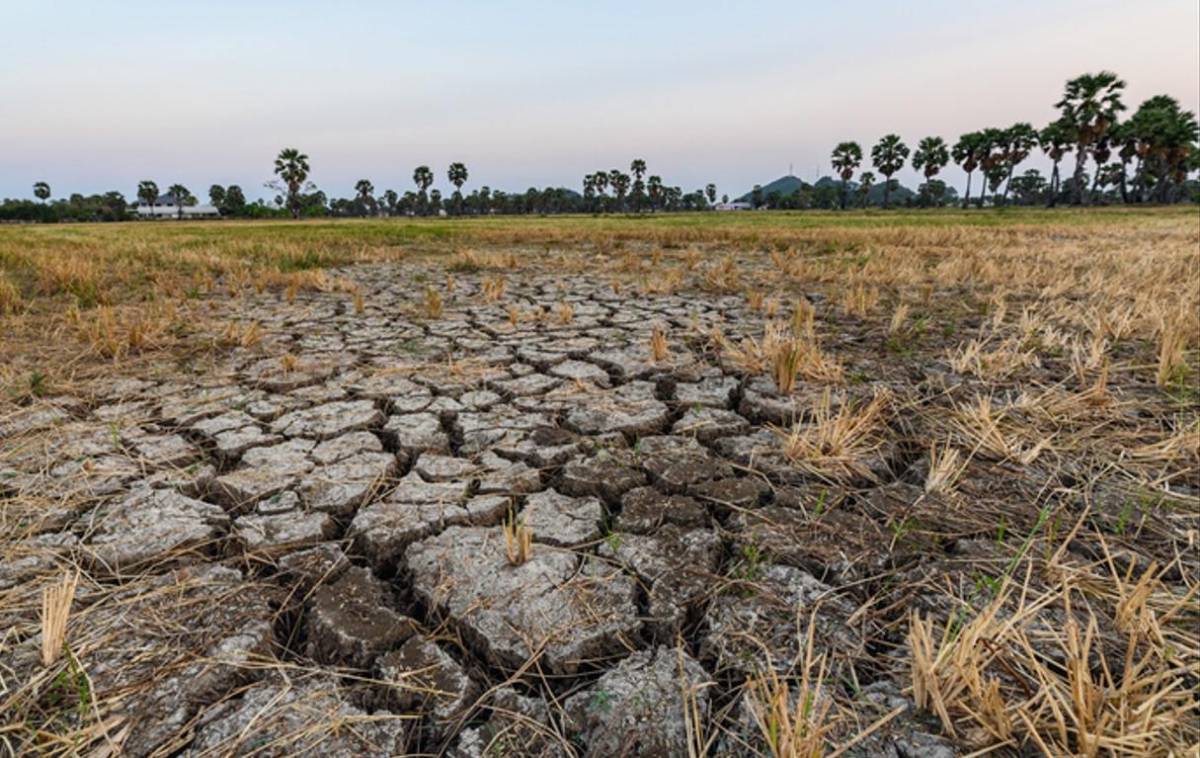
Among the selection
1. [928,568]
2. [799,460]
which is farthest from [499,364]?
[928,568]

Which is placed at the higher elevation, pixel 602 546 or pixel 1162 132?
pixel 1162 132

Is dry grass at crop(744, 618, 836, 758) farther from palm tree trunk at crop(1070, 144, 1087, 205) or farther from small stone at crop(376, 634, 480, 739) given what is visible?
palm tree trunk at crop(1070, 144, 1087, 205)

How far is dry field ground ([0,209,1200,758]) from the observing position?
3.63 feet

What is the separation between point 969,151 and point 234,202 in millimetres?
87980

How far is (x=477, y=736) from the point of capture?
112cm

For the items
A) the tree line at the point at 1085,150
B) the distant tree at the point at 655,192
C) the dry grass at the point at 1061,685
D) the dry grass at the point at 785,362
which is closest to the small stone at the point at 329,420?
the dry grass at the point at 785,362

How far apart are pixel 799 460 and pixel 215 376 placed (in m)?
3.03

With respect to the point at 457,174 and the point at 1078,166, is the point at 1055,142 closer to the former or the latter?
the point at 1078,166

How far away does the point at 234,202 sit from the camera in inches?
2916

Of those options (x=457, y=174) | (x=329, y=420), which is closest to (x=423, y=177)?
(x=457, y=174)

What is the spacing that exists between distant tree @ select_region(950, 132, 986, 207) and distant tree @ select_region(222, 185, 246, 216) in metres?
82.9

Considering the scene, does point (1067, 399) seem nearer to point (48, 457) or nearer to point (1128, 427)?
point (1128, 427)

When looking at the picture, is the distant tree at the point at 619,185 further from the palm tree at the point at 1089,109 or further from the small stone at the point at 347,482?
the small stone at the point at 347,482

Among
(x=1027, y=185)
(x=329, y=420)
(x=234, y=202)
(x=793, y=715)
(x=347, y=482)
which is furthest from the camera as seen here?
(x=1027, y=185)
